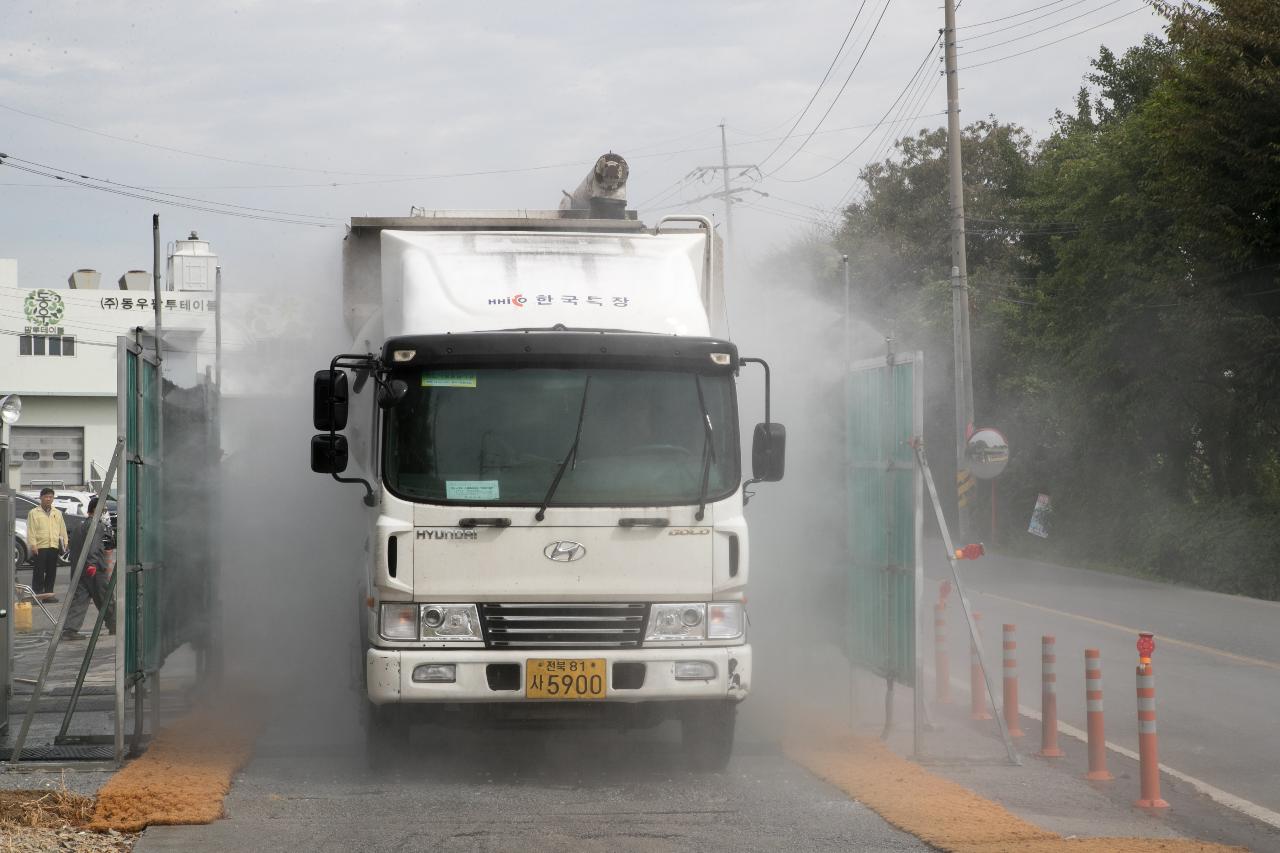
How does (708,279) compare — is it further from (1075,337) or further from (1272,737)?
(1075,337)

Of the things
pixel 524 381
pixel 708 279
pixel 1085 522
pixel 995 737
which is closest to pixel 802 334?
pixel 708 279

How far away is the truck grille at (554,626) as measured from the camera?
8547mm

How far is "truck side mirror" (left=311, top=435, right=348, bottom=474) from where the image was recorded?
8.66 m

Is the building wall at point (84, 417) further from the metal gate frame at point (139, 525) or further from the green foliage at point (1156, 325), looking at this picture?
the metal gate frame at point (139, 525)

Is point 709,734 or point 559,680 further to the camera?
point 709,734

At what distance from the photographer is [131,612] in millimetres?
9672

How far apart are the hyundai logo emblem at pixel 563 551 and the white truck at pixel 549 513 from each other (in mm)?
17

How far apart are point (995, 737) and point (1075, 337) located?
2404 centimetres

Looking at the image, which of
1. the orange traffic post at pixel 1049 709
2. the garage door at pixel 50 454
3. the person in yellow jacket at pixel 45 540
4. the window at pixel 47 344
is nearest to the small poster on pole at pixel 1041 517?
the person in yellow jacket at pixel 45 540

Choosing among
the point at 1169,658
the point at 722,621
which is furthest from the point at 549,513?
the point at 1169,658

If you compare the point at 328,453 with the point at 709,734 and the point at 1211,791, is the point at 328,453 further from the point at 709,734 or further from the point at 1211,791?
the point at 1211,791

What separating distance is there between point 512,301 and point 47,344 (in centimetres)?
5899

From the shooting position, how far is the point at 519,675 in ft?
27.9

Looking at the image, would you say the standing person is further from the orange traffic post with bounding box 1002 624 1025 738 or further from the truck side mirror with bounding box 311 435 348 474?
the orange traffic post with bounding box 1002 624 1025 738
